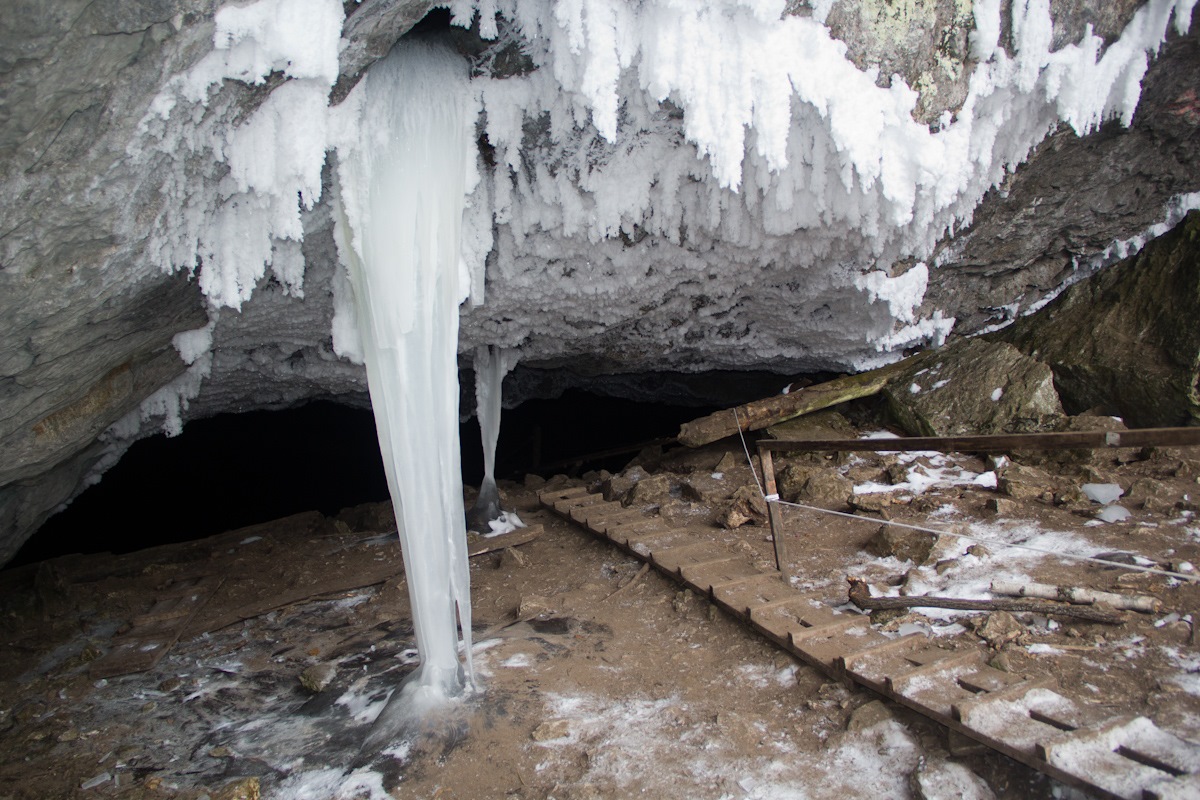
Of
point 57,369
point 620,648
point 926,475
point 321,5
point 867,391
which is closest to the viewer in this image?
point 321,5

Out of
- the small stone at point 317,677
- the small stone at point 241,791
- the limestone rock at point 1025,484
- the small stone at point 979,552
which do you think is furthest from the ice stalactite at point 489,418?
the limestone rock at point 1025,484

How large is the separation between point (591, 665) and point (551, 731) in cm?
60

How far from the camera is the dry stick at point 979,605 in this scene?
3.20 meters

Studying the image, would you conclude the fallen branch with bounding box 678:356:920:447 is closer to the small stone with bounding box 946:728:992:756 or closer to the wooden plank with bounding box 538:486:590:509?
the wooden plank with bounding box 538:486:590:509

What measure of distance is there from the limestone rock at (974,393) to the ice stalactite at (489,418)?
11.0 ft

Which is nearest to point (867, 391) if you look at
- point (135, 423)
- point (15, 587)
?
point (135, 423)

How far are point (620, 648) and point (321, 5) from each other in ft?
10.3

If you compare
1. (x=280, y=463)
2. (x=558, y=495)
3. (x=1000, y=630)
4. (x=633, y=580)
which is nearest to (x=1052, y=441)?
(x=1000, y=630)

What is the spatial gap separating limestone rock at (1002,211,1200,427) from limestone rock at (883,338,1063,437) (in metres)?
0.24

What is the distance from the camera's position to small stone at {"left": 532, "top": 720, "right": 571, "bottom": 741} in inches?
123

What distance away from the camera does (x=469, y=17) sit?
315cm

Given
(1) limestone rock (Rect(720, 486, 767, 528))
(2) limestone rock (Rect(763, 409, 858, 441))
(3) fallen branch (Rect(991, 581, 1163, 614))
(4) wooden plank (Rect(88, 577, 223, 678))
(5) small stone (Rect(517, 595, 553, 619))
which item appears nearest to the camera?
(3) fallen branch (Rect(991, 581, 1163, 614))

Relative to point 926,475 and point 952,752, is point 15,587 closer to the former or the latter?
point 952,752

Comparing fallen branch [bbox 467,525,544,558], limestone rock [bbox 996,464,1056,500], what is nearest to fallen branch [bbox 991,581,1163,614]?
limestone rock [bbox 996,464,1056,500]
